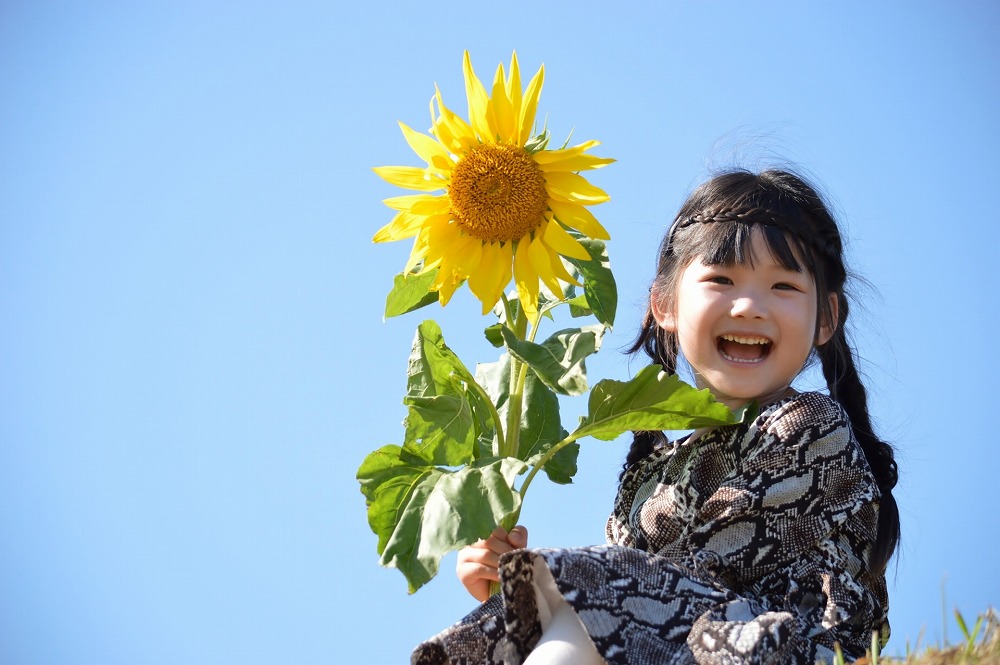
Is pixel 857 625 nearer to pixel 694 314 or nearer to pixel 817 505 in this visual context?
pixel 817 505

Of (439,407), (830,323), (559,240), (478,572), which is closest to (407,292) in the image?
(439,407)

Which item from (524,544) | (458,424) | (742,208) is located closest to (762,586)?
(524,544)

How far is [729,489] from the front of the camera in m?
2.49

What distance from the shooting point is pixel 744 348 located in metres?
2.87

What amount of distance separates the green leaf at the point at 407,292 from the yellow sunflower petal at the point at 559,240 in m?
0.29

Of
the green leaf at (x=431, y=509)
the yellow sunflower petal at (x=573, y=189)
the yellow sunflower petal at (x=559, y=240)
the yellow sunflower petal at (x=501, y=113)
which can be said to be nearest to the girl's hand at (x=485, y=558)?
the green leaf at (x=431, y=509)

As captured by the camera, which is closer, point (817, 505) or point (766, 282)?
point (817, 505)

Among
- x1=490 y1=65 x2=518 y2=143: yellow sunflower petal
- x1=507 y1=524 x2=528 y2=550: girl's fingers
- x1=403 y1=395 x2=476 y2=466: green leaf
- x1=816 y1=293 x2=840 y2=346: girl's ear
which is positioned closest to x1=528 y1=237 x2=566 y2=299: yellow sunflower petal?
x1=490 y1=65 x2=518 y2=143: yellow sunflower petal

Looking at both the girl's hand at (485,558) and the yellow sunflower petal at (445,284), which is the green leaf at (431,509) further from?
the yellow sunflower petal at (445,284)

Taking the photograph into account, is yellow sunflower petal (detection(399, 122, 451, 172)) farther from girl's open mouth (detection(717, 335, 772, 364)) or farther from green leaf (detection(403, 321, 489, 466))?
girl's open mouth (detection(717, 335, 772, 364))

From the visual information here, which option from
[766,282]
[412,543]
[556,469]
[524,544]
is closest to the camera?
[412,543]

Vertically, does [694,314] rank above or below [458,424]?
above

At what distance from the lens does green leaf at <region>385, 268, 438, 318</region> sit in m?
2.58

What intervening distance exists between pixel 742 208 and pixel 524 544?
3.31 ft
